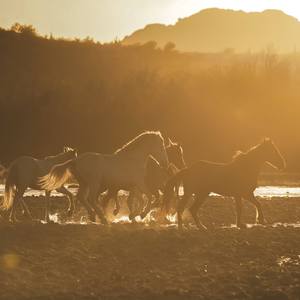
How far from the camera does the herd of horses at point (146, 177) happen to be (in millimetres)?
16250

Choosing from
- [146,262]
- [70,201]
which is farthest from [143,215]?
[146,262]

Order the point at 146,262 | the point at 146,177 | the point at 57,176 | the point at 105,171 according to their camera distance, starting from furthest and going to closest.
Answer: the point at 146,177, the point at 57,176, the point at 105,171, the point at 146,262

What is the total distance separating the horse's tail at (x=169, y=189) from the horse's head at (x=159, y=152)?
0.95m

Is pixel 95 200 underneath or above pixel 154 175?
underneath

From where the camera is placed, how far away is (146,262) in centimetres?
1174

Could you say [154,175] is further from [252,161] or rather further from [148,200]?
[252,161]

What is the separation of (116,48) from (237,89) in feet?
87.1

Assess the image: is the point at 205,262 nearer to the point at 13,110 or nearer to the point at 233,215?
the point at 233,215

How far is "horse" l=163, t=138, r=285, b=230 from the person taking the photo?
1617 centimetres

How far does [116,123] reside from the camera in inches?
2378

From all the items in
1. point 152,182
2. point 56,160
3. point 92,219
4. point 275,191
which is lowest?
point 275,191

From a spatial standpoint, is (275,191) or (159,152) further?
(275,191)

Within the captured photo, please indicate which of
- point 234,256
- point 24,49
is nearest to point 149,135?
point 234,256

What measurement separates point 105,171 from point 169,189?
1378 millimetres
